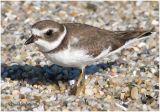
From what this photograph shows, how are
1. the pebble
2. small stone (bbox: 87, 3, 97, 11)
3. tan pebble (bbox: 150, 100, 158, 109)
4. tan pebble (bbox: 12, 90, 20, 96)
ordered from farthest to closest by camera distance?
1. small stone (bbox: 87, 3, 97, 11)
2. tan pebble (bbox: 12, 90, 20, 96)
3. the pebble
4. tan pebble (bbox: 150, 100, 158, 109)

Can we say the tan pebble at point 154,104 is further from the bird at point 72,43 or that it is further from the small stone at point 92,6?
the small stone at point 92,6

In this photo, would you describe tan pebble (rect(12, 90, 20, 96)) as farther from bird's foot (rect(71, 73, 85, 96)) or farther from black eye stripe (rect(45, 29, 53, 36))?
black eye stripe (rect(45, 29, 53, 36))

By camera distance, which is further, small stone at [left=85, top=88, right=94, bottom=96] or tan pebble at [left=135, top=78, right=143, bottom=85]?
tan pebble at [left=135, top=78, right=143, bottom=85]

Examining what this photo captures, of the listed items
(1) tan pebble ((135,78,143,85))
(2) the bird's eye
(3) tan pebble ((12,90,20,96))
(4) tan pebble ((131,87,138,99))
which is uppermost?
(2) the bird's eye

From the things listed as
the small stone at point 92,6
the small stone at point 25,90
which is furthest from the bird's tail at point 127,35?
the small stone at point 92,6

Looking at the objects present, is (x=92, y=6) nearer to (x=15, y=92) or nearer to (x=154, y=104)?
(x=15, y=92)

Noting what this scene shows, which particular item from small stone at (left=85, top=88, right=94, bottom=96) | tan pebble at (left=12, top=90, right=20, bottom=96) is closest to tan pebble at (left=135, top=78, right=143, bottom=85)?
Answer: small stone at (left=85, top=88, right=94, bottom=96)

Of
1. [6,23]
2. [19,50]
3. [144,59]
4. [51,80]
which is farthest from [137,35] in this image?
[6,23]

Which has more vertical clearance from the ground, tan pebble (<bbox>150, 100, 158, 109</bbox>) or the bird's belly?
the bird's belly

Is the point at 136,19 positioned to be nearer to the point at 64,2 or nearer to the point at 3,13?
the point at 64,2
